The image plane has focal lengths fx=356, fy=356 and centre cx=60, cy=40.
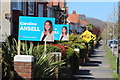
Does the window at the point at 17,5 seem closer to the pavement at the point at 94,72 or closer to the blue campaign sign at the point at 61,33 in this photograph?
the blue campaign sign at the point at 61,33

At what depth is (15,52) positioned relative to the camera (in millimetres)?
11578

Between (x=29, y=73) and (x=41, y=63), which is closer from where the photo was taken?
(x=29, y=73)

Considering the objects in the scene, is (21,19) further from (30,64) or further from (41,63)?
(30,64)

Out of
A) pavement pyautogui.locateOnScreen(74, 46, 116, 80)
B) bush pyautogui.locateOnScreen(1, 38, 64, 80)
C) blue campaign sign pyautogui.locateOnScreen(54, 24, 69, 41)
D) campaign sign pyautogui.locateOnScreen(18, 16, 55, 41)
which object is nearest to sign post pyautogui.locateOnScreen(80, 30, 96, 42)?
pavement pyautogui.locateOnScreen(74, 46, 116, 80)

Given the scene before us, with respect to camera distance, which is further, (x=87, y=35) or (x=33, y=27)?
(x=87, y=35)

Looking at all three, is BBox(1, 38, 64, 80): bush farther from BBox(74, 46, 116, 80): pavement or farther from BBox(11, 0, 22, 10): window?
BBox(11, 0, 22, 10): window

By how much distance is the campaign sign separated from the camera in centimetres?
1203

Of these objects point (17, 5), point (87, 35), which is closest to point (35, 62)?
point (17, 5)

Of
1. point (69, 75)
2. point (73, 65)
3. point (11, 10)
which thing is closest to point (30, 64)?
point (69, 75)

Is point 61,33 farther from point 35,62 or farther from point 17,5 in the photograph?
point 35,62

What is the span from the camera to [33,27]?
1235 cm

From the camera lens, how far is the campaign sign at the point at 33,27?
1203cm

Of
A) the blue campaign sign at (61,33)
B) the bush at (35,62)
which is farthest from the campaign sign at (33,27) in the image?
the blue campaign sign at (61,33)

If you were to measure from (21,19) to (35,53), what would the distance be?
1245mm
